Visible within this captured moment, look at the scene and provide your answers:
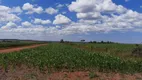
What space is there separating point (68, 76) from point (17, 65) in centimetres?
599

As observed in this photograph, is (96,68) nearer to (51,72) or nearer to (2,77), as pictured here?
(51,72)

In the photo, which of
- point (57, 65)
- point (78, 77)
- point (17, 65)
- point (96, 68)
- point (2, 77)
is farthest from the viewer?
point (17, 65)

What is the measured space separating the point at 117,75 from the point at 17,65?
7475 mm

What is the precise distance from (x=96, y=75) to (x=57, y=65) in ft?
12.6

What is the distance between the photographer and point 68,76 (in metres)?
12.9

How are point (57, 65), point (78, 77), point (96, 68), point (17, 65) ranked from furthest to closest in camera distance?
point (17, 65)
point (57, 65)
point (96, 68)
point (78, 77)

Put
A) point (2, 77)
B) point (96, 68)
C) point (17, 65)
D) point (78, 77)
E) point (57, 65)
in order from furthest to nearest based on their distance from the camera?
1. point (17, 65)
2. point (57, 65)
3. point (96, 68)
4. point (2, 77)
5. point (78, 77)

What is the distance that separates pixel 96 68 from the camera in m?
14.8

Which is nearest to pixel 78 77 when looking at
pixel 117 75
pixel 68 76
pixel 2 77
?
pixel 68 76

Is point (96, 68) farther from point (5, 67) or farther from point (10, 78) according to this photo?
point (5, 67)

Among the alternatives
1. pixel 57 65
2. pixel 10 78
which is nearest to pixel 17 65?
pixel 57 65

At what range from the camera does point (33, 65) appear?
1664cm

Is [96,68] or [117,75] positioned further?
[96,68]

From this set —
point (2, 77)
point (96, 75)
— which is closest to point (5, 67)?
point (2, 77)
